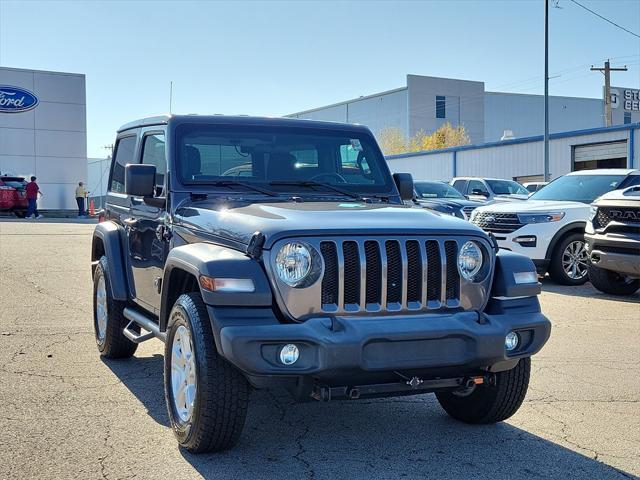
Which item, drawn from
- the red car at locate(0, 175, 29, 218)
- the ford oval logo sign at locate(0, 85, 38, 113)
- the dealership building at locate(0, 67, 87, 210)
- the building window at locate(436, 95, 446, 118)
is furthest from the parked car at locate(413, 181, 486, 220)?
the building window at locate(436, 95, 446, 118)

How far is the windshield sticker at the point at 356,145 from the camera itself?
19.5 ft

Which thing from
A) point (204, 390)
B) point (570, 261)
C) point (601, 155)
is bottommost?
point (204, 390)

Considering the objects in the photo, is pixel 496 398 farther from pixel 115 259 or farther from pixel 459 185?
pixel 459 185

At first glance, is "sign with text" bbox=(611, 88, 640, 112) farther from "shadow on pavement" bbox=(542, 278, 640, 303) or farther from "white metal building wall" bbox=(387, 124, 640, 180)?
"shadow on pavement" bbox=(542, 278, 640, 303)

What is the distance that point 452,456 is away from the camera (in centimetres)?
438

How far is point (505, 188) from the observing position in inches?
798

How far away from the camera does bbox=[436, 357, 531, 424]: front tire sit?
15.3ft

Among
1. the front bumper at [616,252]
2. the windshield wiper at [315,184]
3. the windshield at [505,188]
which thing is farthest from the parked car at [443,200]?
the windshield wiper at [315,184]

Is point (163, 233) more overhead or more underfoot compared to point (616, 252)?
more overhead

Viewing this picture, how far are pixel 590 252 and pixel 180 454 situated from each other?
762 cm

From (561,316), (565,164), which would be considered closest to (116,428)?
(561,316)

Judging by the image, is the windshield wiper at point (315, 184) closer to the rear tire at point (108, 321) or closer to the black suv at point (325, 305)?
the black suv at point (325, 305)

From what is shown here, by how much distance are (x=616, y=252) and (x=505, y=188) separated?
1036 centimetres

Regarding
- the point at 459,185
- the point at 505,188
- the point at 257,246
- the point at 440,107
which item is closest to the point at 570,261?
the point at 505,188
